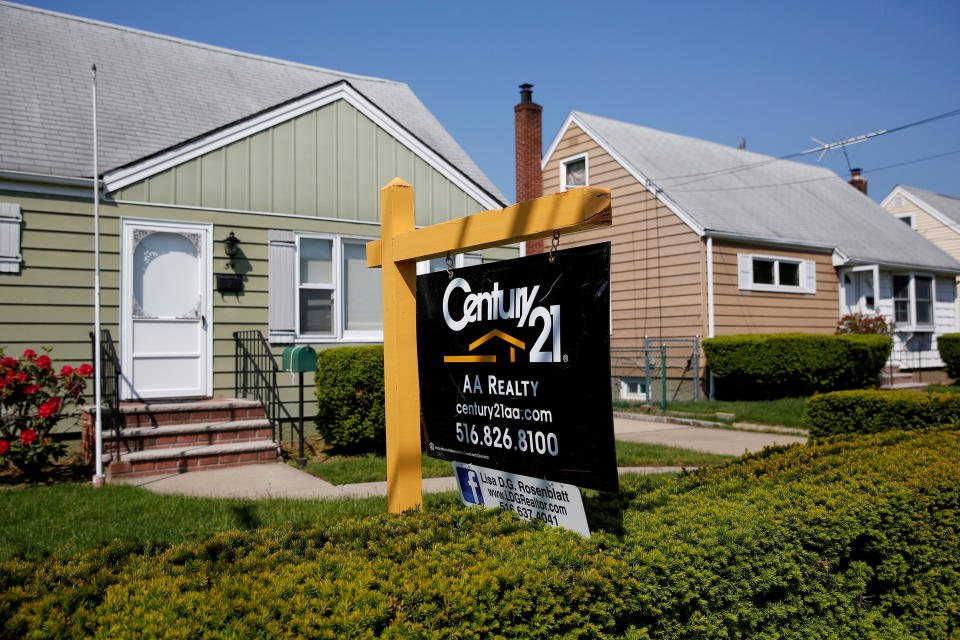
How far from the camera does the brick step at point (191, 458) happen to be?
7422 millimetres

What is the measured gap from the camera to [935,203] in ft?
90.7

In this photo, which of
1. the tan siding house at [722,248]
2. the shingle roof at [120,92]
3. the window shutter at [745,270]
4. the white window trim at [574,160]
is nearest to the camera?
the shingle roof at [120,92]

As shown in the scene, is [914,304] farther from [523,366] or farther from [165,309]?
[523,366]

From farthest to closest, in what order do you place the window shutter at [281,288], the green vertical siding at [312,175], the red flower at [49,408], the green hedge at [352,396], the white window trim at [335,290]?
the white window trim at [335,290]
the window shutter at [281,288]
the green vertical siding at [312,175]
the green hedge at [352,396]
the red flower at [49,408]

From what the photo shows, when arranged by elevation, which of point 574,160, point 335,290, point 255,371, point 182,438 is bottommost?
point 182,438

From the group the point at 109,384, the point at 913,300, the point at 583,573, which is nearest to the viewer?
the point at 583,573

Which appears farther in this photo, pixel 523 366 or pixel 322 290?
pixel 322 290

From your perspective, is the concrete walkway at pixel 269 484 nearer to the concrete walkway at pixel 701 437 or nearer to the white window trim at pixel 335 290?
the concrete walkway at pixel 701 437

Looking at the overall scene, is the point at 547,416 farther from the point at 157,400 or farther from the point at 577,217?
the point at 157,400

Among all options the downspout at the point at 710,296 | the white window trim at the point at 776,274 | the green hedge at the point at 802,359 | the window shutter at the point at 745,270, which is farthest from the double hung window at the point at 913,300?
the downspout at the point at 710,296

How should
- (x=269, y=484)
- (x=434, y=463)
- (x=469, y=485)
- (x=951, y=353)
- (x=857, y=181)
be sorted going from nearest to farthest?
(x=469, y=485)
(x=269, y=484)
(x=434, y=463)
(x=951, y=353)
(x=857, y=181)

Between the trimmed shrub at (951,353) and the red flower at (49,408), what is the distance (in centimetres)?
2044

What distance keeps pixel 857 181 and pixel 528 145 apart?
15.7 meters

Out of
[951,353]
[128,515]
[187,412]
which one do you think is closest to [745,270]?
[951,353]
